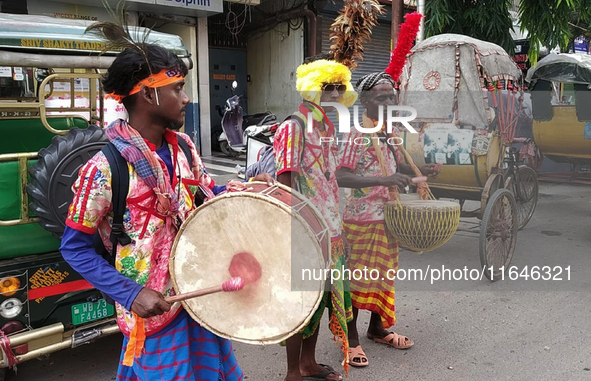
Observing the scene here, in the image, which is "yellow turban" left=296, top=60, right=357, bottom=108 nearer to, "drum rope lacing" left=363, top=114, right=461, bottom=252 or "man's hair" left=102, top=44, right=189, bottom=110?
"drum rope lacing" left=363, top=114, right=461, bottom=252

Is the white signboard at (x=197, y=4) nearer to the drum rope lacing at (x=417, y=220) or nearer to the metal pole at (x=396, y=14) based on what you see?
the metal pole at (x=396, y=14)

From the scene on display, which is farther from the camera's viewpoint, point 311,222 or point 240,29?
point 240,29

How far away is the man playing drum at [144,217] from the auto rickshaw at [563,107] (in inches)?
322

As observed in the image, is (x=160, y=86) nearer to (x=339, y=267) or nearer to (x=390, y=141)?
(x=339, y=267)

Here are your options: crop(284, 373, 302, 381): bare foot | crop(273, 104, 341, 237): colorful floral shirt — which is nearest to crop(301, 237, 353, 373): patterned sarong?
crop(273, 104, 341, 237): colorful floral shirt

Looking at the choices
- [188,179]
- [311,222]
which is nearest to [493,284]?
[311,222]

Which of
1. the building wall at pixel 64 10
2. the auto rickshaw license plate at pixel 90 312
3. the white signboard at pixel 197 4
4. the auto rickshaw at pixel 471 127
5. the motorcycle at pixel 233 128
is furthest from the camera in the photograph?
the motorcycle at pixel 233 128

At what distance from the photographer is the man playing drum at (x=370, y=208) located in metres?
3.32

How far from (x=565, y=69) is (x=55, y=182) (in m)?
9.01

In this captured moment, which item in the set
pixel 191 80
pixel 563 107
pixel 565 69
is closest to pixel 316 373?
pixel 563 107

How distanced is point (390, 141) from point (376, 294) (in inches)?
38.9

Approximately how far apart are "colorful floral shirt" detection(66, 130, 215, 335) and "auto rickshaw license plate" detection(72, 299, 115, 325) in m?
1.25

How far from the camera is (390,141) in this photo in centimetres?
343

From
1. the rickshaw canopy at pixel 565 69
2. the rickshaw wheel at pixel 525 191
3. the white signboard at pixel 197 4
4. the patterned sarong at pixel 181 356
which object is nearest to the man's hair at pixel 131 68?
the patterned sarong at pixel 181 356
